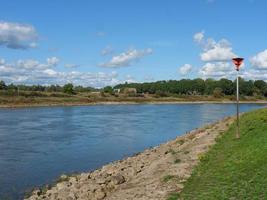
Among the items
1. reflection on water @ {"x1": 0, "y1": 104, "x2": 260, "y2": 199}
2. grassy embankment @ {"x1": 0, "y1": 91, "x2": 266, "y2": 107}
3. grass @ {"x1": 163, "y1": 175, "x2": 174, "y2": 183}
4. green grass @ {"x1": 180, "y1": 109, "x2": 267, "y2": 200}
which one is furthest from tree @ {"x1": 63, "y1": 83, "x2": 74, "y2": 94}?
grass @ {"x1": 163, "y1": 175, "x2": 174, "y2": 183}

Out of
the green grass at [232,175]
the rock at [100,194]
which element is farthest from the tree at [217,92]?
the rock at [100,194]

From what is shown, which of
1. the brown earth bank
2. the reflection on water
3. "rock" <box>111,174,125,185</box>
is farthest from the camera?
the reflection on water

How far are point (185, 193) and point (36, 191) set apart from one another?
8.68 meters

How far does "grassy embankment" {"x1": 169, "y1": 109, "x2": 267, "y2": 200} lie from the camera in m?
11.0

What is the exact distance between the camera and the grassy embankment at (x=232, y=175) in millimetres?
10952

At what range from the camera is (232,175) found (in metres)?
12.9

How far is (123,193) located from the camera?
44.9ft

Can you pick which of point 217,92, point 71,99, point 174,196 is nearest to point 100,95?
point 71,99

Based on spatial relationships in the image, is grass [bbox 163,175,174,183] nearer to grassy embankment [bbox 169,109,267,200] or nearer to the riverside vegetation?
grassy embankment [bbox 169,109,267,200]

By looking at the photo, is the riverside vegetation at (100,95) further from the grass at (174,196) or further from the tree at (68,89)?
the grass at (174,196)

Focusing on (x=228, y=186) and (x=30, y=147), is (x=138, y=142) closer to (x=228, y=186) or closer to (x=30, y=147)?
(x=30, y=147)

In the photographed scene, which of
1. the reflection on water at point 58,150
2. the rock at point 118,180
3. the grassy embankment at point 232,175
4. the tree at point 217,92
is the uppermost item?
the tree at point 217,92

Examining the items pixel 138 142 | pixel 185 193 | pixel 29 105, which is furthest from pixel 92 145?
pixel 29 105

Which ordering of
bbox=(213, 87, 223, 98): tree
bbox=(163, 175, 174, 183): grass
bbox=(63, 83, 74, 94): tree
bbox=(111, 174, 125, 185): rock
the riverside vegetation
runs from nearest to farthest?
1. bbox=(163, 175, 174, 183): grass
2. bbox=(111, 174, 125, 185): rock
3. the riverside vegetation
4. bbox=(63, 83, 74, 94): tree
5. bbox=(213, 87, 223, 98): tree
